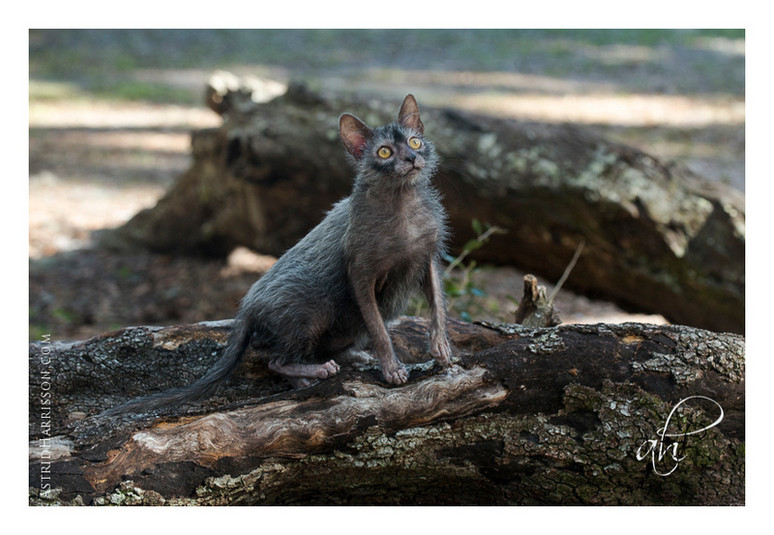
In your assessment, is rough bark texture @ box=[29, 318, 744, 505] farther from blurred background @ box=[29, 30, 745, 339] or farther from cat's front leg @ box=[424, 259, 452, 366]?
blurred background @ box=[29, 30, 745, 339]

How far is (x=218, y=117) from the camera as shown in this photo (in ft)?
46.1

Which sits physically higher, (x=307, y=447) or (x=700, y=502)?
(x=307, y=447)

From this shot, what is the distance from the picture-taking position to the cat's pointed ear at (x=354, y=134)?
3.79 meters

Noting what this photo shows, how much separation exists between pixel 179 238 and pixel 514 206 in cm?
443

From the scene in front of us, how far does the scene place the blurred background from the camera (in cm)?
839

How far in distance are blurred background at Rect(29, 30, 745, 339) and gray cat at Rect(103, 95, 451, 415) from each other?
2.65 meters

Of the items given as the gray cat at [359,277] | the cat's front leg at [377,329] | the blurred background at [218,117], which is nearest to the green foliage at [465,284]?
the blurred background at [218,117]

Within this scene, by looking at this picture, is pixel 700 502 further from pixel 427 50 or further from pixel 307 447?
pixel 427 50

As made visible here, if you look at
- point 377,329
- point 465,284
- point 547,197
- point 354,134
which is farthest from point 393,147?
point 547,197

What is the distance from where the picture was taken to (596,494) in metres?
3.66

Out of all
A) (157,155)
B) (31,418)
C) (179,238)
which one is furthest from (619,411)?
(157,155)

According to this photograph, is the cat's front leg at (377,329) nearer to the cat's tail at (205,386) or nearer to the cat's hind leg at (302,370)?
the cat's hind leg at (302,370)
